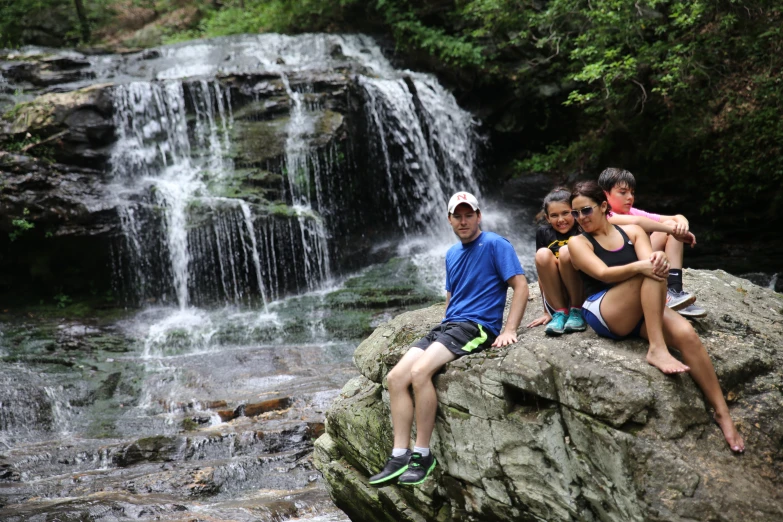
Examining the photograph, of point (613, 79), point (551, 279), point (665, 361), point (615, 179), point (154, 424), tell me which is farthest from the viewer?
point (613, 79)

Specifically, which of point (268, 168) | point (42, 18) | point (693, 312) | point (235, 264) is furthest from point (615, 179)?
point (42, 18)

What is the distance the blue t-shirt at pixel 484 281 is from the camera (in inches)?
154

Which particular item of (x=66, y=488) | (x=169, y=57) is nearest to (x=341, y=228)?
(x=169, y=57)

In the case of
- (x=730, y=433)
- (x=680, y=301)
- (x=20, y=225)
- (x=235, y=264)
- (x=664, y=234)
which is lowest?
(x=235, y=264)

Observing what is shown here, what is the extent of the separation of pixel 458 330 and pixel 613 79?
894cm

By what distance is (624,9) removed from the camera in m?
10.7

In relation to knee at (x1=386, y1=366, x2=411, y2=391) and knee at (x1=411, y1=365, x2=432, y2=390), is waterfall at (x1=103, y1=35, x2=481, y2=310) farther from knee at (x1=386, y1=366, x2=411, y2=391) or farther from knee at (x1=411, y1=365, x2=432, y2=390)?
knee at (x1=411, y1=365, x2=432, y2=390)

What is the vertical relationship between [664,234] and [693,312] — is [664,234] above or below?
above

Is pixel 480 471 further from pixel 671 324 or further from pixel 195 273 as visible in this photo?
pixel 195 273

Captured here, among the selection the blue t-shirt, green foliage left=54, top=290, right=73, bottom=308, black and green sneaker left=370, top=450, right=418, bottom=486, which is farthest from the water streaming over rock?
the blue t-shirt

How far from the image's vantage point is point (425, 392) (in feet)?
11.9

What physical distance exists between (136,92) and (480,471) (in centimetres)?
1246

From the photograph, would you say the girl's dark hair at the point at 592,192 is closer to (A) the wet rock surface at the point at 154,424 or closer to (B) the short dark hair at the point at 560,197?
(B) the short dark hair at the point at 560,197

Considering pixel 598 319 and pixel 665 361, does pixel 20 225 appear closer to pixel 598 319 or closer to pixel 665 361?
pixel 598 319
